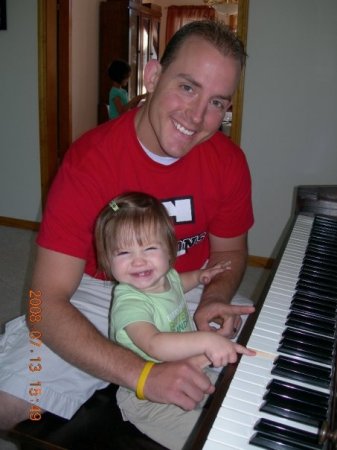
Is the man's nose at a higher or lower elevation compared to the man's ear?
lower

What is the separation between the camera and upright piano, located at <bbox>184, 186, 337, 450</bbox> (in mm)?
672

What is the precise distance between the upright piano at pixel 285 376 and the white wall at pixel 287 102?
215cm

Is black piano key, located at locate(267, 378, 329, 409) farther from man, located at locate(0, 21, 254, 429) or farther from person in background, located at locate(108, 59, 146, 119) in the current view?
person in background, located at locate(108, 59, 146, 119)

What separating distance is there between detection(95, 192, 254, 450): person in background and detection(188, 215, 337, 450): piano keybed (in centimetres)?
12

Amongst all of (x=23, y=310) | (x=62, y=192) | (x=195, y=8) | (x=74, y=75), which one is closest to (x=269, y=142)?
(x=23, y=310)

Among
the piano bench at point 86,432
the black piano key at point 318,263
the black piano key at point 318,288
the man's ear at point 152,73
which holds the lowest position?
the piano bench at point 86,432

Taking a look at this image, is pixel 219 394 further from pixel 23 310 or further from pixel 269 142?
pixel 269 142

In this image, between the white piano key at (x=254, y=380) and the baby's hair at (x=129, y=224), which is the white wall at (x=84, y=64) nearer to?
the baby's hair at (x=129, y=224)

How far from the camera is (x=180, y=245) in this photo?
147cm

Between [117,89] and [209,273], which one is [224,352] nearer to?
[209,273]

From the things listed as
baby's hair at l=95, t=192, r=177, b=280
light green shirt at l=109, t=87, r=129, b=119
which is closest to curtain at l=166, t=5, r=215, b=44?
light green shirt at l=109, t=87, r=129, b=119

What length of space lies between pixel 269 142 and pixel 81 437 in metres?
2.71

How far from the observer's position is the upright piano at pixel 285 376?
67cm

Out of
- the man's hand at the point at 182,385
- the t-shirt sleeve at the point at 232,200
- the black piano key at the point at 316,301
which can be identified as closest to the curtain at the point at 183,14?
the t-shirt sleeve at the point at 232,200
